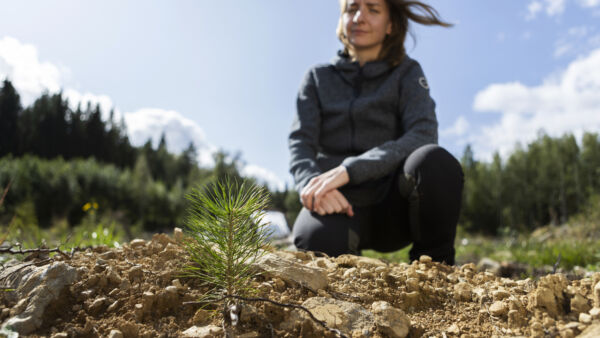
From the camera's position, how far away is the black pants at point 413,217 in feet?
7.91

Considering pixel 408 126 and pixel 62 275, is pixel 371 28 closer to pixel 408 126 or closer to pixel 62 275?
pixel 408 126

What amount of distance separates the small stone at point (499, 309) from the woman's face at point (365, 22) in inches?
90.8

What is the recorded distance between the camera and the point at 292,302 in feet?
3.95

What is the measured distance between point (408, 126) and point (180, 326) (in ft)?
7.27

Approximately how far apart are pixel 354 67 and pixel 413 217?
1369mm

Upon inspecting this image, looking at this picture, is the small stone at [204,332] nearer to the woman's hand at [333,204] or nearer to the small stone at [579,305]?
the small stone at [579,305]

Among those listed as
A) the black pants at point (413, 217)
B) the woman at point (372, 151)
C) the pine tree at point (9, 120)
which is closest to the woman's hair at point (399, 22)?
the woman at point (372, 151)

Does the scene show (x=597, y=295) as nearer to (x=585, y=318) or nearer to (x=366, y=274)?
(x=585, y=318)

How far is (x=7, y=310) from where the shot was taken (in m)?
1.14

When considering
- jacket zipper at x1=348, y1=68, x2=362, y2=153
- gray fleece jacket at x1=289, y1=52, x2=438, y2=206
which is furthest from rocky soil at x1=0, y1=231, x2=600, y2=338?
jacket zipper at x1=348, y1=68, x2=362, y2=153

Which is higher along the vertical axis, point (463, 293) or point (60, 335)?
point (463, 293)

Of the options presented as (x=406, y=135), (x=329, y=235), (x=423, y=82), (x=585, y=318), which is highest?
(x=423, y=82)

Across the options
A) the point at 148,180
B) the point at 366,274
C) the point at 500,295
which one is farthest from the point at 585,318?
the point at 148,180

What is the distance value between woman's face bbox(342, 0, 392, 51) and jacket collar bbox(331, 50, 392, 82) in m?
0.15
